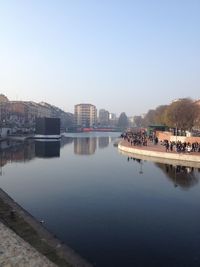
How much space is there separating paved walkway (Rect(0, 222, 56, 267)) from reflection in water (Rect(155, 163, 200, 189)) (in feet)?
57.7

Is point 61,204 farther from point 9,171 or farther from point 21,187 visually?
point 9,171

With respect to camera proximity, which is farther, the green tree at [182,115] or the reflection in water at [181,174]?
the green tree at [182,115]

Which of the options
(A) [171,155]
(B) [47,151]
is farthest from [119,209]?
(B) [47,151]

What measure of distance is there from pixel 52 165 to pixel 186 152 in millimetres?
16878

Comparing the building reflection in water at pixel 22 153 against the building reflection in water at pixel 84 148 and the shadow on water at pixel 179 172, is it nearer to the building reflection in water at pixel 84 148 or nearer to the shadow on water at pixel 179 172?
the building reflection in water at pixel 84 148

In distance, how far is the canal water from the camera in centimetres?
1491

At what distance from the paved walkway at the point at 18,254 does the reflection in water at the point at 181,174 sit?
17584 millimetres

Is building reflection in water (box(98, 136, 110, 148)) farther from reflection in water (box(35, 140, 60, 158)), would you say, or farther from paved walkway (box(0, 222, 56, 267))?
paved walkway (box(0, 222, 56, 267))

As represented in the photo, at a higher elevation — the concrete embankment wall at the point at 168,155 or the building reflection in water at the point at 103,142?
the concrete embankment wall at the point at 168,155

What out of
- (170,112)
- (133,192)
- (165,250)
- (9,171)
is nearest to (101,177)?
(133,192)

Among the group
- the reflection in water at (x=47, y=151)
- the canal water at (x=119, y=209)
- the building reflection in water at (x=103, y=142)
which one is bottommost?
the building reflection in water at (x=103, y=142)

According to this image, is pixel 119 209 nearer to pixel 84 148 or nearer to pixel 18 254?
pixel 18 254

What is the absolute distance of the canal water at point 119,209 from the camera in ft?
48.9

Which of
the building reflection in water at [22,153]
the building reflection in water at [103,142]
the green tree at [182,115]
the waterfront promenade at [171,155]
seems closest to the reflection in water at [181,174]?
the waterfront promenade at [171,155]
